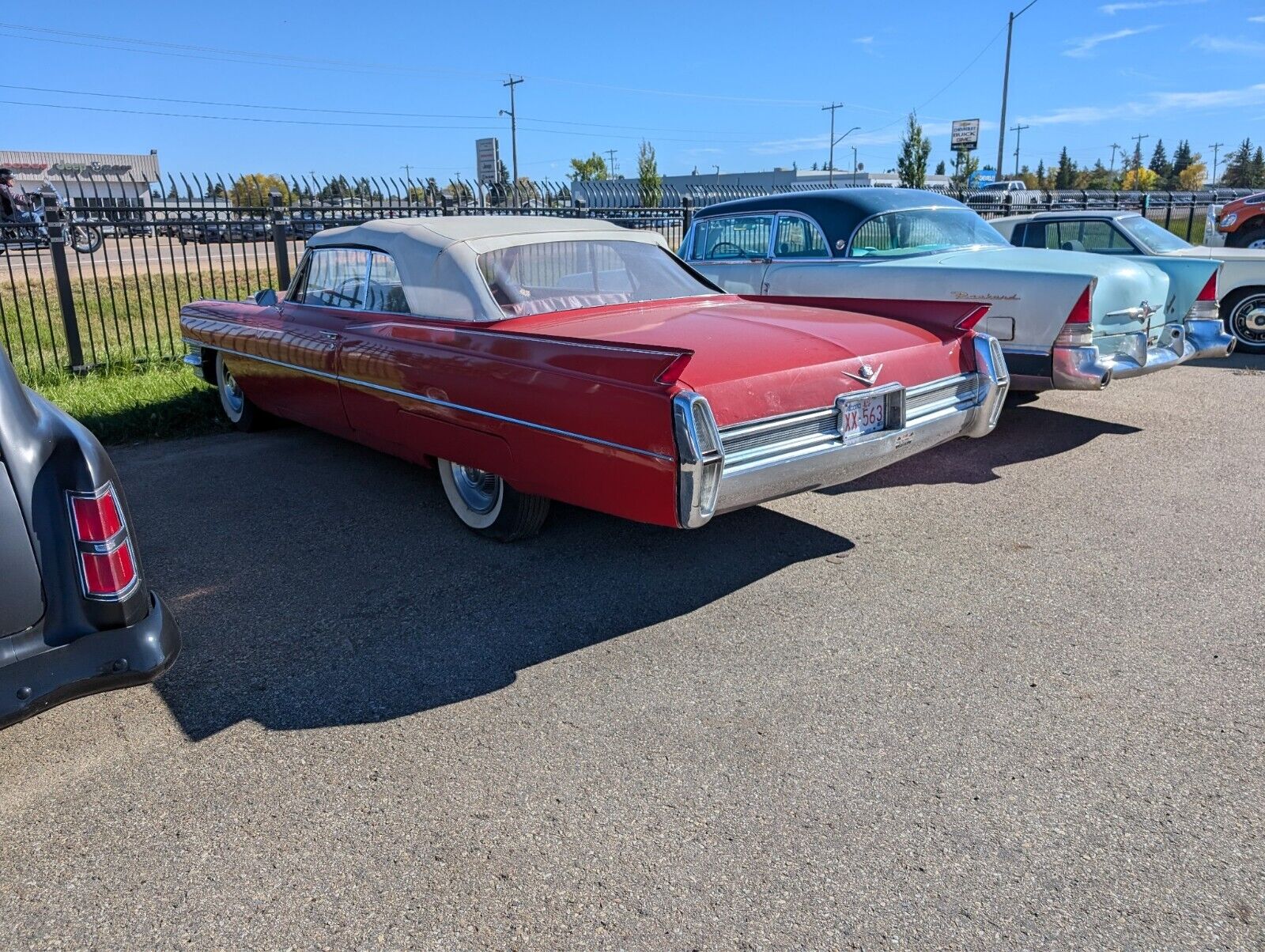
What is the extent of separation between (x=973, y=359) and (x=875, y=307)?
577 millimetres

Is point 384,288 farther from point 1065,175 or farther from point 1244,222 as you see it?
point 1065,175

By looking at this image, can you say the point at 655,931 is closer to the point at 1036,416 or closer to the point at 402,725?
the point at 402,725

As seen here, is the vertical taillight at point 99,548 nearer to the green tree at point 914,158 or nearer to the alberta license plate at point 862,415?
the alberta license plate at point 862,415

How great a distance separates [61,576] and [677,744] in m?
1.76

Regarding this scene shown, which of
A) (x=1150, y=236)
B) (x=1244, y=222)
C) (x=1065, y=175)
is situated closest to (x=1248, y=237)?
(x=1244, y=222)

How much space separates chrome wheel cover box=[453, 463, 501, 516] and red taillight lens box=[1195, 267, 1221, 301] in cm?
573

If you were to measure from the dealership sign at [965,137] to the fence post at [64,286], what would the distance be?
3646 centimetres

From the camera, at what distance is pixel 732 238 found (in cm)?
819

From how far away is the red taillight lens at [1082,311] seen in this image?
567 cm

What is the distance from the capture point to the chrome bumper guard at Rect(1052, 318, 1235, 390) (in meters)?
5.75

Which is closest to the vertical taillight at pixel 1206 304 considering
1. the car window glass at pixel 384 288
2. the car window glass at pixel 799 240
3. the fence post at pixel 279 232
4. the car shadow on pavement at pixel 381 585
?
the car window glass at pixel 799 240

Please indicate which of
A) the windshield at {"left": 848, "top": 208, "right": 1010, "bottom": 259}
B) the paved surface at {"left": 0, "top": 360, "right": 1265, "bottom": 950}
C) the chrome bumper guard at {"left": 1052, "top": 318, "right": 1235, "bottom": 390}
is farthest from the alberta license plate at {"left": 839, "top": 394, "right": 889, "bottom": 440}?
the windshield at {"left": 848, "top": 208, "right": 1010, "bottom": 259}

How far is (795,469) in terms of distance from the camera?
3643mm

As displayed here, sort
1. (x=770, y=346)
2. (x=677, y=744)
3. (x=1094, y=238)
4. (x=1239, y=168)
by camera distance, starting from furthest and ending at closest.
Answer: (x=1239, y=168)
(x=1094, y=238)
(x=770, y=346)
(x=677, y=744)
